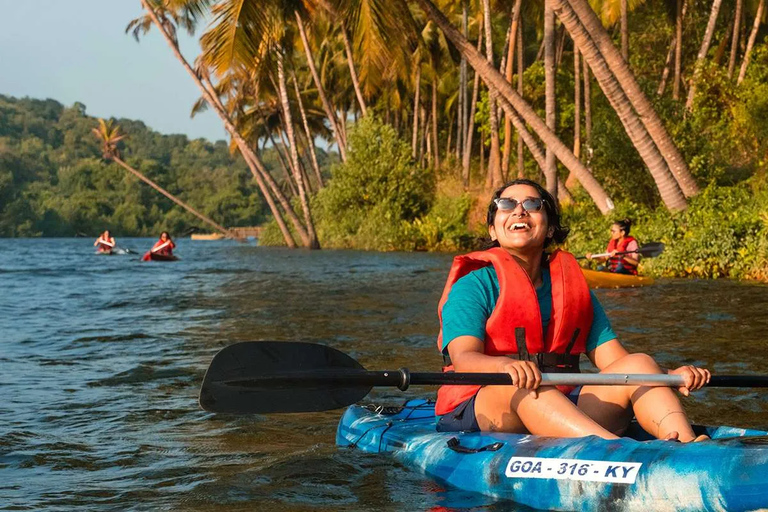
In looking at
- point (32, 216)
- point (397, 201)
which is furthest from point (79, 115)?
point (397, 201)

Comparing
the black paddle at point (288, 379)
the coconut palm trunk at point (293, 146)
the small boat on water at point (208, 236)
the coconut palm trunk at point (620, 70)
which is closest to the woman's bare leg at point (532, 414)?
the black paddle at point (288, 379)

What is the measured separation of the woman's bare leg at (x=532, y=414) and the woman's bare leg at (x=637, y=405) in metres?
0.21

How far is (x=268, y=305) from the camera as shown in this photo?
13.7 m

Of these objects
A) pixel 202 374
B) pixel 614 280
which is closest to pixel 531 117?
pixel 614 280

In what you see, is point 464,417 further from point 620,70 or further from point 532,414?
point 620,70

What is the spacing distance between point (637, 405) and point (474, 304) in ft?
2.57

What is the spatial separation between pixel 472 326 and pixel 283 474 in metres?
1.31

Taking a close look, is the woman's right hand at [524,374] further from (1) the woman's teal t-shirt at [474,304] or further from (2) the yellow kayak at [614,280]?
Result: (2) the yellow kayak at [614,280]

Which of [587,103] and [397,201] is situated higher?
[587,103]

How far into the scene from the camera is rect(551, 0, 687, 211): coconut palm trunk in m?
14.9

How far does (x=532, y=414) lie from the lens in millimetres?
4043

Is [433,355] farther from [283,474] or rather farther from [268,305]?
[268,305]

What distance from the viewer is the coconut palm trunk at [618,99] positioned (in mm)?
14883

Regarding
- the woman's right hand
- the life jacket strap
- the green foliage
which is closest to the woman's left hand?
the life jacket strap
